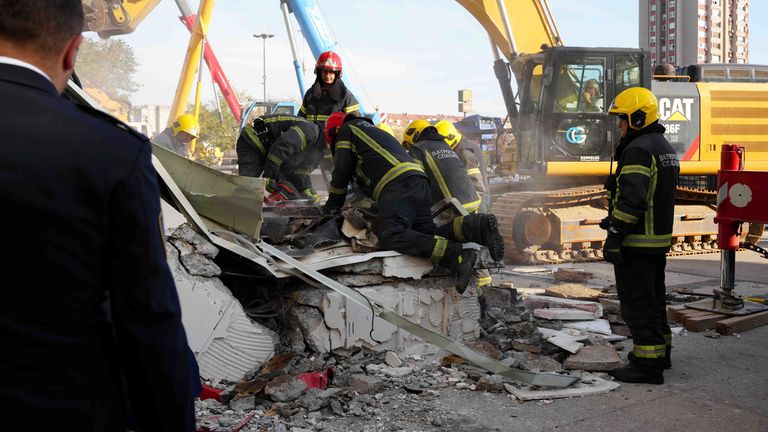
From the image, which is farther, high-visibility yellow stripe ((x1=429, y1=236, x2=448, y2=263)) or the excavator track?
the excavator track

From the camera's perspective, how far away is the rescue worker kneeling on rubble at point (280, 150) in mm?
7191

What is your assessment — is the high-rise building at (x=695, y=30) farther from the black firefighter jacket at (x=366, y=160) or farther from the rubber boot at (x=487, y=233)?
the black firefighter jacket at (x=366, y=160)

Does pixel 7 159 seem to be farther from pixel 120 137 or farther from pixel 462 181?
pixel 462 181

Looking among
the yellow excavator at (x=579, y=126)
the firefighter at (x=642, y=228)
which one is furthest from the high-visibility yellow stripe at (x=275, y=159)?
the yellow excavator at (x=579, y=126)

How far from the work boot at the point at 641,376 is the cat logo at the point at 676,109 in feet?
23.8

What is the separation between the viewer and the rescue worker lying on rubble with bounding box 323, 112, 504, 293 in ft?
17.9

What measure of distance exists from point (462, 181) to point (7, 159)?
18.9 ft

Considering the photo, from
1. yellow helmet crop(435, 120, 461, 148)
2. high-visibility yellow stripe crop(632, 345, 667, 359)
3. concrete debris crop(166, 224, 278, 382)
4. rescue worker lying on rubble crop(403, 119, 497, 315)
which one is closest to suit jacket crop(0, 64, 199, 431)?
concrete debris crop(166, 224, 278, 382)

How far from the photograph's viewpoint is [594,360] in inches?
204

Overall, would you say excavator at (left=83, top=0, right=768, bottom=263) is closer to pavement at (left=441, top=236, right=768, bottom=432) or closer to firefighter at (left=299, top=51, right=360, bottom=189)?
firefighter at (left=299, top=51, right=360, bottom=189)

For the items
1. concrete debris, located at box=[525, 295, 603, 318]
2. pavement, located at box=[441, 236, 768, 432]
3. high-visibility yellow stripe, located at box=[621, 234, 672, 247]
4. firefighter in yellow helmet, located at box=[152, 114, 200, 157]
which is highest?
firefighter in yellow helmet, located at box=[152, 114, 200, 157]

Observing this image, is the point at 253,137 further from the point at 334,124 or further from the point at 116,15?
→ the point at 116,15

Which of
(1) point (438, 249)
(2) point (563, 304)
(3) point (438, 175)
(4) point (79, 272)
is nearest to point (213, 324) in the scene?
(1) point (438, 249)

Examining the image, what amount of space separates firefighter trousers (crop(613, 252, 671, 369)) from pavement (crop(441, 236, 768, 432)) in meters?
0.20
